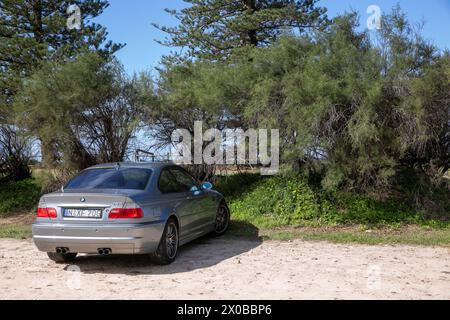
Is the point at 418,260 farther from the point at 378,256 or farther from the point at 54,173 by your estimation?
the point at 54,173

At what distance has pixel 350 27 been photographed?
1206cm

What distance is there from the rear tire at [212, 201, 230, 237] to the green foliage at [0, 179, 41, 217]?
7507 mm

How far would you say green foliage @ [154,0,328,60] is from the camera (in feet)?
72.3

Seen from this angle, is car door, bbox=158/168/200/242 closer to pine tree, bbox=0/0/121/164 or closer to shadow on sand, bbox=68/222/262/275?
shadow on sand, bbox=68/222/262/275

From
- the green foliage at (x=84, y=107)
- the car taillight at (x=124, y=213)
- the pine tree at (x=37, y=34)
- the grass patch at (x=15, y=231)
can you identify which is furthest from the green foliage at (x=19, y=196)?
the car taillight at (x=124, y=213)

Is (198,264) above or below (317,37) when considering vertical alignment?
below

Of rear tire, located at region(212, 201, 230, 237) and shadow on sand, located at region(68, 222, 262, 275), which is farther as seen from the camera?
rear tire, located at region(212, 201, 230, 237)

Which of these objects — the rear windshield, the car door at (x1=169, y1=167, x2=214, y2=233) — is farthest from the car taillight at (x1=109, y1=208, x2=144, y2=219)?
the car door at (x1=169, y1=167, x2=214, y2=233)

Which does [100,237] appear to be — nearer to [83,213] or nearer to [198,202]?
[83,213]

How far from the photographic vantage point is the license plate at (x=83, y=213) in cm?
729

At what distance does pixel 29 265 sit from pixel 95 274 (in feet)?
4.91

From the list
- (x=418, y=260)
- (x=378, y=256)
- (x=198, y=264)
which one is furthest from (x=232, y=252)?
(x=418, y=260)

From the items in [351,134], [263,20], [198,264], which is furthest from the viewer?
[263,20]

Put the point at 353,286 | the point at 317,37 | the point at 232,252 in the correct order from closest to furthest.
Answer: the point at 353,286, the point at 232,252, the point at 317,37
